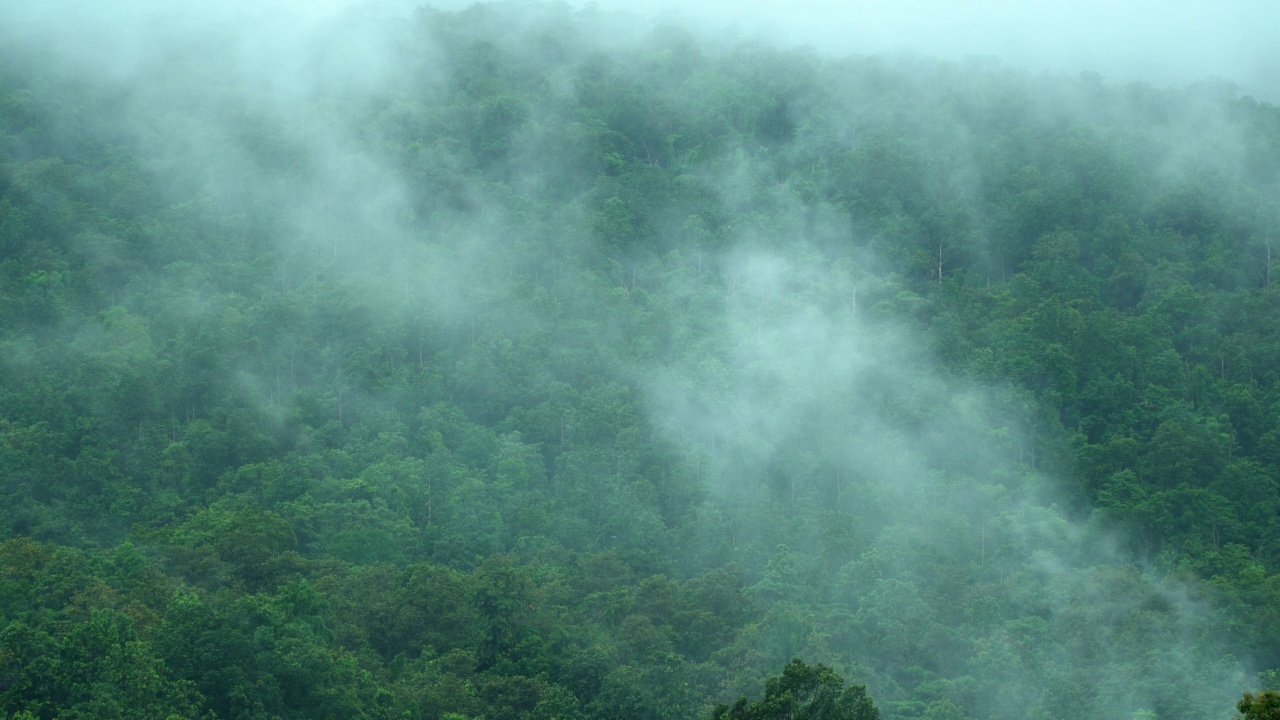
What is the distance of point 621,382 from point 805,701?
90.4 ft

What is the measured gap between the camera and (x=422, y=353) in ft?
169

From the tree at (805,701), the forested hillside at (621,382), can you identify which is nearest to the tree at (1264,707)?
the tree at (805,701)

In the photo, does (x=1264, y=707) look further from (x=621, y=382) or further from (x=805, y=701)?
(x=621, y=382)

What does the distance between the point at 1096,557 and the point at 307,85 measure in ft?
147

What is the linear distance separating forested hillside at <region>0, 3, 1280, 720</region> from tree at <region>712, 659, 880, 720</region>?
0.36 meters

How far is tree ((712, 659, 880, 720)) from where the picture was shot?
22719 millimetres

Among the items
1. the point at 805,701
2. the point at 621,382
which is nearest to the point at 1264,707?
the point at 805,701

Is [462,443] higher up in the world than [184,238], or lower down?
lower down

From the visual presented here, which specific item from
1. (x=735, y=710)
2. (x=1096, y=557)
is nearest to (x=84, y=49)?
(x=1096, y=557)

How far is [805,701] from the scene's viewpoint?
76.4 feet

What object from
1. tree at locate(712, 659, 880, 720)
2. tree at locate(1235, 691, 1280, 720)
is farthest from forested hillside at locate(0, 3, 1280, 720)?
tree at locate(1235, 691, 1280, 720)

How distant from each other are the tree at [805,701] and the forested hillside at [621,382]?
359 millimetres

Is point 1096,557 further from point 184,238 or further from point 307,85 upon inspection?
point 307,85

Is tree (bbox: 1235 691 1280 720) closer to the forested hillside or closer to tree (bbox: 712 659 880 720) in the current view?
tree (bbox: 712 659 880 720)
